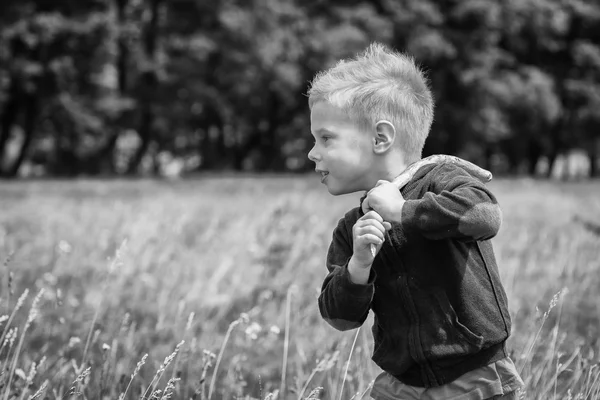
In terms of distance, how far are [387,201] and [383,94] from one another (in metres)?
0.32

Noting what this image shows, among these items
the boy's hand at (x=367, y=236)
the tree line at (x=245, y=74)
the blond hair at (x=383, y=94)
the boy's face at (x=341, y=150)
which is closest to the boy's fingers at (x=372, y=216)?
the boy's hand at (x=367, y=236)

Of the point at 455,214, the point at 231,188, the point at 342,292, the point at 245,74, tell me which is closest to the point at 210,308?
the point at 342,292

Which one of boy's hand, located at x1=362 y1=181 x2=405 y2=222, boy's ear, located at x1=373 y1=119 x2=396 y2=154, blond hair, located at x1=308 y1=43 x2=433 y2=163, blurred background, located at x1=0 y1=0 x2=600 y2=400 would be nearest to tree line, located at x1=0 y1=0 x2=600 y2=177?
blurred background, located at x1=0 y1=0 x2=600 y2=400

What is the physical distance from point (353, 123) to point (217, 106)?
2708 cm

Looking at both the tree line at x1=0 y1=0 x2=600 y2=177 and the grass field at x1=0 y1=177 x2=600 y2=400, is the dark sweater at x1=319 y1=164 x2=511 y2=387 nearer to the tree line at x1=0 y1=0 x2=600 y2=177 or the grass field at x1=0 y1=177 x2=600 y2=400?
the grass field at x1=0 y1=177 x2=600 y2=400

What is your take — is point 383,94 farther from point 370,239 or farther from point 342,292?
point 342,292

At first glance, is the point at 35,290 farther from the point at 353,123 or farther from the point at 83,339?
the point at 353,123

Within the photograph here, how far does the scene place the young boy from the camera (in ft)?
7.23

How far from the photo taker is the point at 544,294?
5.28 metres

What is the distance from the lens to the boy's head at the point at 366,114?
2.28 meters

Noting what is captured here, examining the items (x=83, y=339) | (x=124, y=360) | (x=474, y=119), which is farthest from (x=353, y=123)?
(x=474, y=119)

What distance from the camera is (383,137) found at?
7.54ft

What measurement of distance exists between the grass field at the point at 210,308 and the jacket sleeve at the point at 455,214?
65 cm

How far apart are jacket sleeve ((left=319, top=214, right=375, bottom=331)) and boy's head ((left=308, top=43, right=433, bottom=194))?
182 mm
